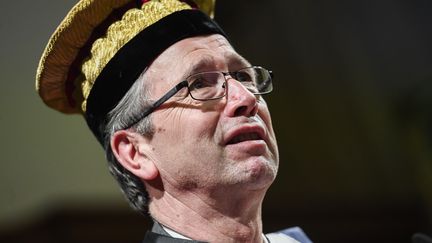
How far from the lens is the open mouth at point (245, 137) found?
134cm

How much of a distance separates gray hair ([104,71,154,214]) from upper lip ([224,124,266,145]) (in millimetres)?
181

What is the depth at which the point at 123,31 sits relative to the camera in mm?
1433

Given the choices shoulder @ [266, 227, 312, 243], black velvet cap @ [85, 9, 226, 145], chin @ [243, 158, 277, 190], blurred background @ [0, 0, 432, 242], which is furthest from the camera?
blurred background @ [0, 0, 432, 242]

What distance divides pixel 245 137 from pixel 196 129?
11 centimetres

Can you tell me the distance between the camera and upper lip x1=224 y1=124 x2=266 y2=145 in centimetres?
132

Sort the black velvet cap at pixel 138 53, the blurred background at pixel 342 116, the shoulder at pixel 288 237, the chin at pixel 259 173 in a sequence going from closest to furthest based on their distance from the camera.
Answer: the chin at pixel 259 173 → the black velvet cap at pixel 138 53 → the shoulder at pixel 288 237 → the blurred background at pixel 342 116

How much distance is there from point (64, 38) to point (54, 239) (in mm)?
1172

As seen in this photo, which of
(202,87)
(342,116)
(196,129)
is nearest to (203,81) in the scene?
(202,87)

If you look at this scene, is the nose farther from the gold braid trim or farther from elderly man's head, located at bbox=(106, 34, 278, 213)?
the gold braid trim

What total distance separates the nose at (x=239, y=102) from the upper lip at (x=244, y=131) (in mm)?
33

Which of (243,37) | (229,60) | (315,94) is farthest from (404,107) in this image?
(229,60)

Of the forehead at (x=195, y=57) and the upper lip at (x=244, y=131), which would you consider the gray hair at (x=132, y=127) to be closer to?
the forehead at (x=195, y=57)

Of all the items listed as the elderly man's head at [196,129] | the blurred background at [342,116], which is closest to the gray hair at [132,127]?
the elderly man's head at [196,129]

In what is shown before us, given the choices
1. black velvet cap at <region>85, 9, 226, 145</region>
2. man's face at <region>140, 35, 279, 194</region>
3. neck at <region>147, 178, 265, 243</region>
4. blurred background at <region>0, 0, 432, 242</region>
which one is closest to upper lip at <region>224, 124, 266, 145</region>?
man's face at <region>140, 35, 279, 194</region>
